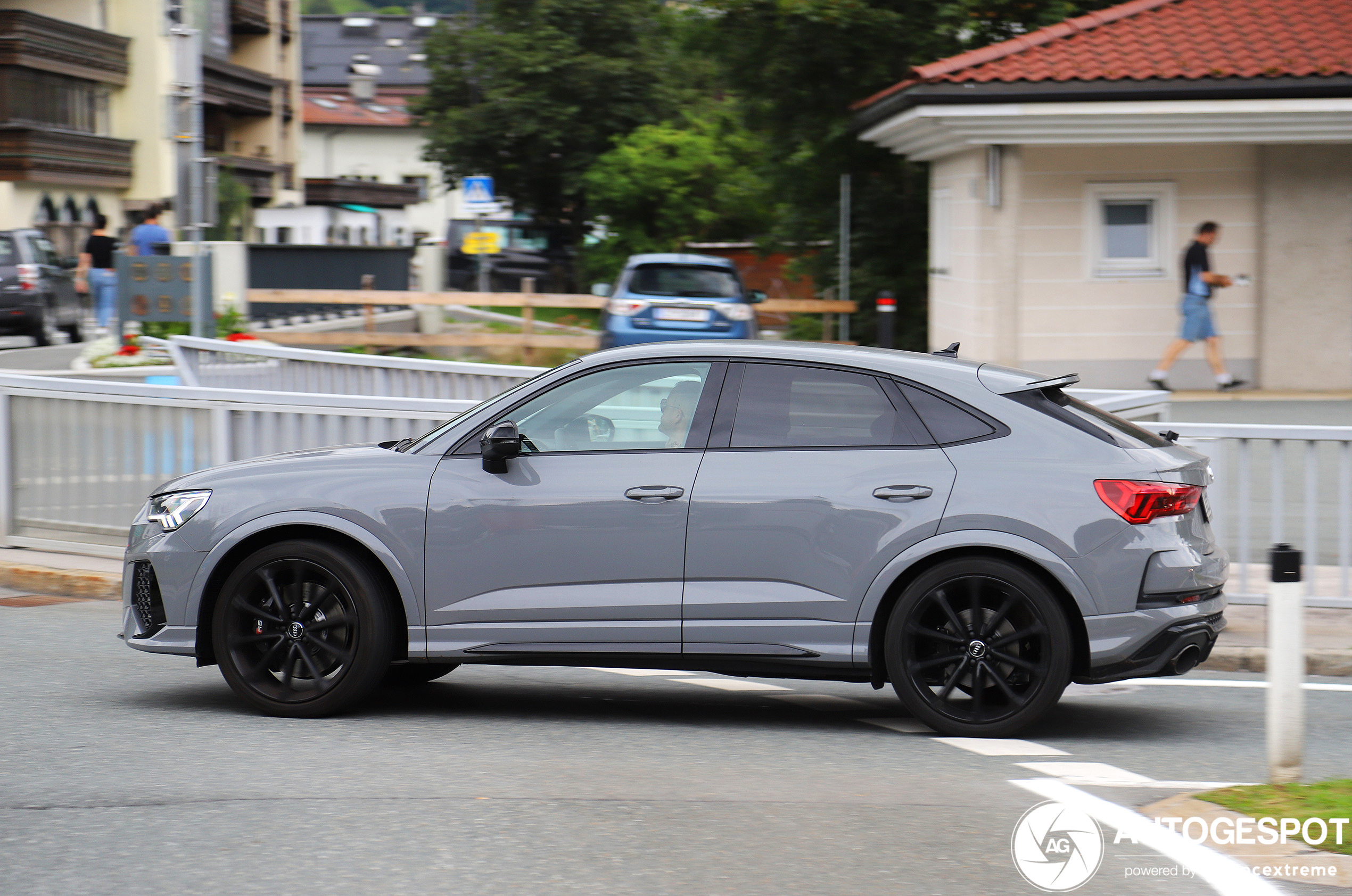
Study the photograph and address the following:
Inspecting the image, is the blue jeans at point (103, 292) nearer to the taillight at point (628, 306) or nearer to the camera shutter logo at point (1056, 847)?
the taillight at point (628, 306)

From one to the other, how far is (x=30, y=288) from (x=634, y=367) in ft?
68.9

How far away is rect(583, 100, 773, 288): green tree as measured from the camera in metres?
34.4

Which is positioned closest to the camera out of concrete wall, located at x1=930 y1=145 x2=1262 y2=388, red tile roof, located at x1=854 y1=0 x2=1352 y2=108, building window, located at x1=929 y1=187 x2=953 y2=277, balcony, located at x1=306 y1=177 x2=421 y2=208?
red tile roof, located at x1=854 y1=0 x2=1352 y2=108

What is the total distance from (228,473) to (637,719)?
1.94 meters

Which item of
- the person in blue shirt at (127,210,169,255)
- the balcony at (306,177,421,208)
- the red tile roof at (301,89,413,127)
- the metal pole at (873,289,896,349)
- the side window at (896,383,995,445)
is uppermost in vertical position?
the red tile roof at (301,89,413,127)

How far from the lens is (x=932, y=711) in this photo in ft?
19.1

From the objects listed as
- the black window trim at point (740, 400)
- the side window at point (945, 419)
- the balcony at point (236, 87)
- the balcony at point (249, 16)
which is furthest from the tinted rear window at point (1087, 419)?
the balcony at point (249, 16)

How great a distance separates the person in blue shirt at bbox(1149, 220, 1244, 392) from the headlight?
44.1 feet

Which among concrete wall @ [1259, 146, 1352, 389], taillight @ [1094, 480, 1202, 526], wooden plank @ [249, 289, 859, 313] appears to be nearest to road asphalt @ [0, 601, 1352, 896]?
taillight @ [1094, 480, 1202, 526]

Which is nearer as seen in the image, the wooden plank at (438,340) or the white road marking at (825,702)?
the white road marking at (825,702)

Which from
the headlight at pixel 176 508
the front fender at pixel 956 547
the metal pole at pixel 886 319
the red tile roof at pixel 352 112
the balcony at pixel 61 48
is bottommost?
the front fender at pixel 956 547

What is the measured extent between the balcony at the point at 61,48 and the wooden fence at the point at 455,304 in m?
24.3

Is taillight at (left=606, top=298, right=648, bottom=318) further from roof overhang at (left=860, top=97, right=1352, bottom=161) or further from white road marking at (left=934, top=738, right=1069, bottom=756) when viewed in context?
white road marking at (left=934, top=738, right=1069, bottom=756)

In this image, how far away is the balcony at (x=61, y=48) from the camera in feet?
142
